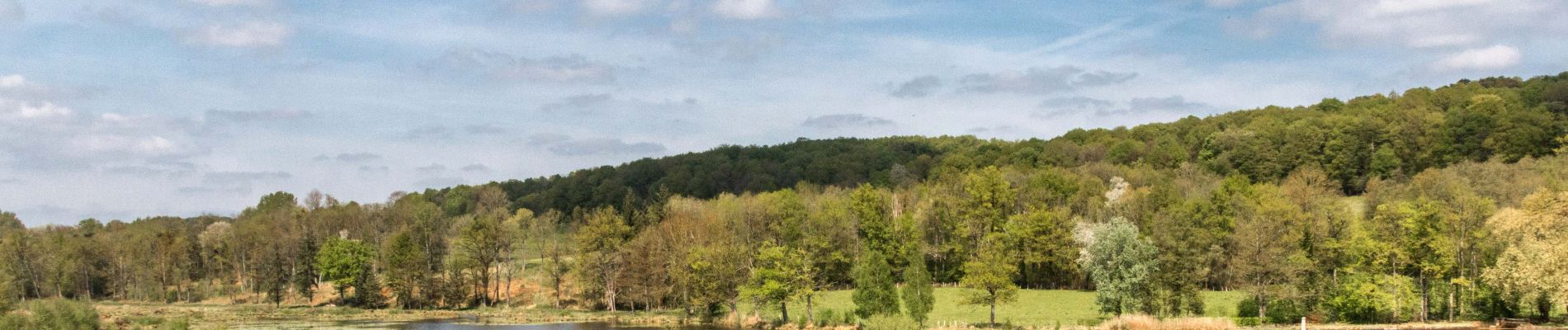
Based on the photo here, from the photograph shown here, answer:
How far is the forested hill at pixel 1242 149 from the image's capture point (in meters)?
111

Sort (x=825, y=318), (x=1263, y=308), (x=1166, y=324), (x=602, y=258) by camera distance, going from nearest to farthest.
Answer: (x=1166, y=324) → (x=1263, y=308) → (x=825, y=318) → (x=602, y=258)

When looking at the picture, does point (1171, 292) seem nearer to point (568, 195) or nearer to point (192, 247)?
point (192, 247)

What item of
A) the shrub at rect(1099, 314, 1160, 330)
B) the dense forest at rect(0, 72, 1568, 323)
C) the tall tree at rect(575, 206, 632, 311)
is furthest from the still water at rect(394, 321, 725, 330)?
the shrub at rect(1099, 314, 1160, 330)

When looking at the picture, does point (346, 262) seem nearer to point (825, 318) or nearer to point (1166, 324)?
point (825, 318)

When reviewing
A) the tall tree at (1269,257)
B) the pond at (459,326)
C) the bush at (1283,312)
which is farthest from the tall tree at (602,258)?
the bush at (1283,312)

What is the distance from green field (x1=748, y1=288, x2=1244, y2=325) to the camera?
59.5 meters

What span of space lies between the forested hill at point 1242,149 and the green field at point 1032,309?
3911 centimetres

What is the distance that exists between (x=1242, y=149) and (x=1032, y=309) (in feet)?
227

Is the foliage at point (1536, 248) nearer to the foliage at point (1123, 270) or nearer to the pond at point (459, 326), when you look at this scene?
the foliage at point (1123, 270)

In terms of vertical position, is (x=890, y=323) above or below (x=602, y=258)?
below

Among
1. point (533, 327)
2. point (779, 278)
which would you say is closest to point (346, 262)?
point (533, 327)

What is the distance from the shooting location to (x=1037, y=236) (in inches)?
3059

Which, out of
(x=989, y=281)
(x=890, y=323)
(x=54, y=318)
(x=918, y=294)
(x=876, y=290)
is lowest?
(x=890, y=323)

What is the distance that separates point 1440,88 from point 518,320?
431ft
